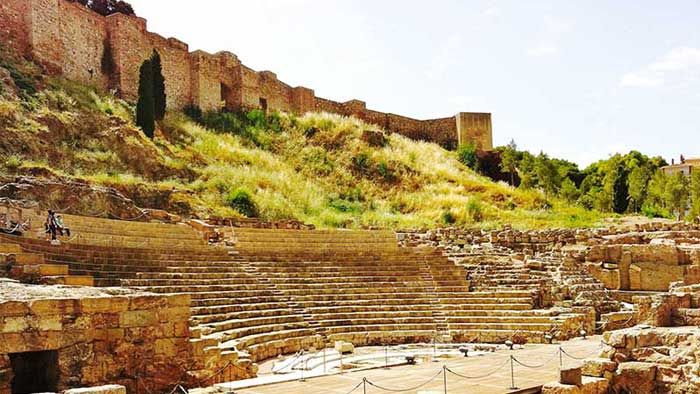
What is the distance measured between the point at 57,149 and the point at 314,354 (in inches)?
529

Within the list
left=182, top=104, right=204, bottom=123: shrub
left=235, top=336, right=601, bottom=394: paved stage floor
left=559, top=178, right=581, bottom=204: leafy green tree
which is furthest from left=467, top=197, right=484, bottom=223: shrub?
left=235, top=336, right=601, bottom=394: paved stage floor

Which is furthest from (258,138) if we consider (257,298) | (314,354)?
(314,354)

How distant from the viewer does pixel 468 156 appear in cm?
4250

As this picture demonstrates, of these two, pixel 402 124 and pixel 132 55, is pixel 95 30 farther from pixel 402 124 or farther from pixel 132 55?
pixel 402 124

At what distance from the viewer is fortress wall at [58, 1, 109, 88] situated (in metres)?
28.8

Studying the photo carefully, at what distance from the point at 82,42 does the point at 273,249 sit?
16133 millimetres

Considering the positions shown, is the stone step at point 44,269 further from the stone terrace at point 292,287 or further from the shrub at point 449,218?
the shrub at point 449,218

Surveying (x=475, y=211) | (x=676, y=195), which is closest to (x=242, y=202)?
(x=475, y=211)

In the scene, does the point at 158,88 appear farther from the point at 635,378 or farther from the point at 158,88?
the point at 635,378

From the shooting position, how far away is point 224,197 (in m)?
25.6

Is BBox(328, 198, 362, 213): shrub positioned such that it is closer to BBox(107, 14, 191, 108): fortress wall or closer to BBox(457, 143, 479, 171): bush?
BBox(107, 14, 191, 108): fortress wall

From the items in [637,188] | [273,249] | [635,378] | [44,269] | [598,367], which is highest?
[637,188]

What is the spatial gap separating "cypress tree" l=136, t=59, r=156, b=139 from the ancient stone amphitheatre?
102 millimetres

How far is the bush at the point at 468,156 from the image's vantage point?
138ft
